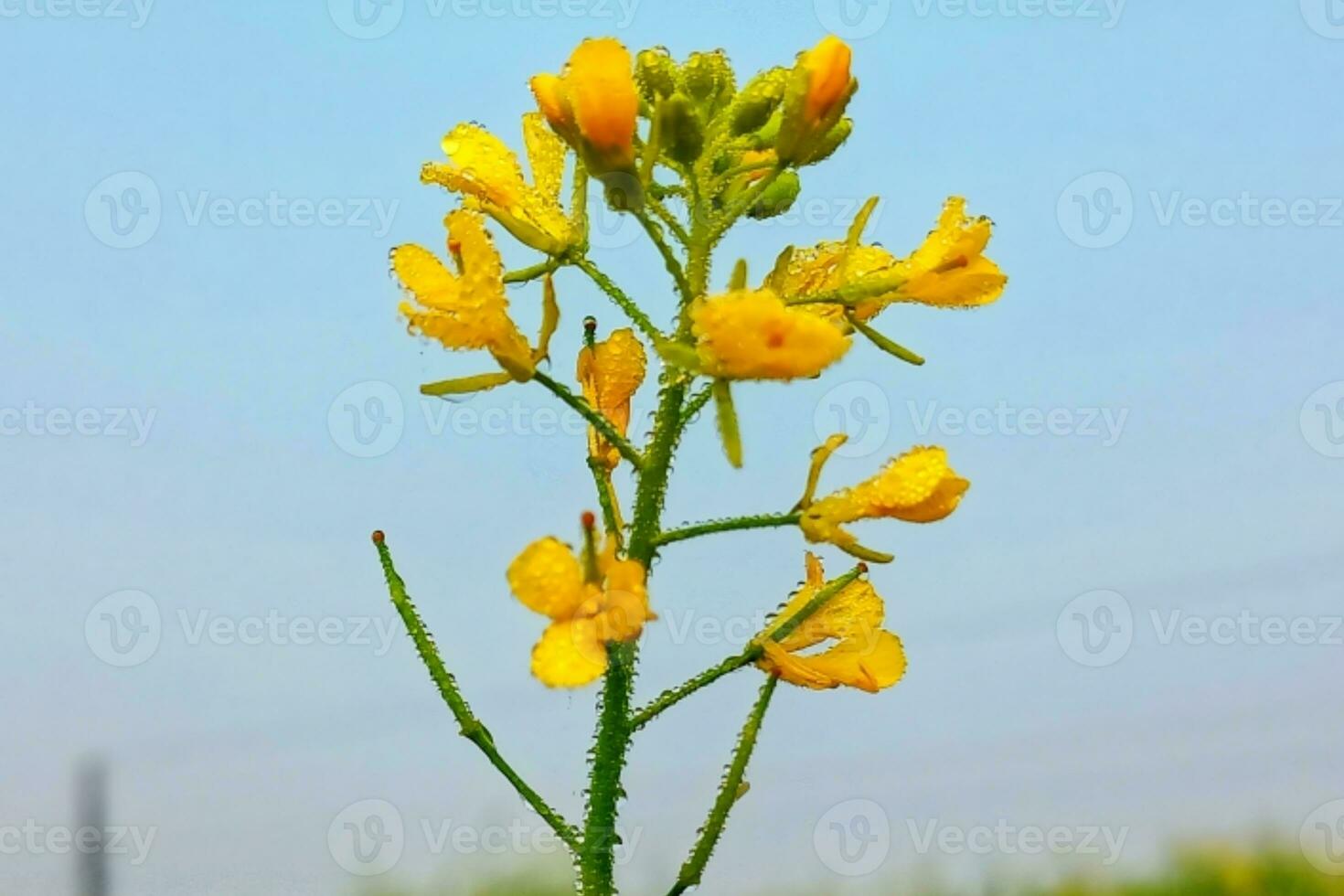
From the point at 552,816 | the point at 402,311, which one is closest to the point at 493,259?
the point at 402,311

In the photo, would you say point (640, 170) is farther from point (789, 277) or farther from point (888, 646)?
point (888, 646)

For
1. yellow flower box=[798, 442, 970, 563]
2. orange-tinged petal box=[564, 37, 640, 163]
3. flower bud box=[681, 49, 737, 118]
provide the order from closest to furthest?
orange-tinged petal box=[564, 37, 640, 163] → yellow flower box=[798, 442, 970, 563] → flower bud box=[681, 49, 737, 118]

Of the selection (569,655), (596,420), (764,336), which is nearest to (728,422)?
(764,336)

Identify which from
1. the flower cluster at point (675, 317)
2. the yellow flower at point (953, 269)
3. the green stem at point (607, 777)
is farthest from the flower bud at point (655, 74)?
the green stem at point (607, 777)

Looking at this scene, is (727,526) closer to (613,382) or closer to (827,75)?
(613,382)

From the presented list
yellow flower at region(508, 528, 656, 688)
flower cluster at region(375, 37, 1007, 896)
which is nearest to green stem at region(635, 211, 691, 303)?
flower cluster at region(375, 37, 1007, 896)

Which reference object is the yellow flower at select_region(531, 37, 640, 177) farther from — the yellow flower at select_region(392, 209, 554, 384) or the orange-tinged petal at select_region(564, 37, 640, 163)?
the yellow flower at select_region(392, 209, 554, 384)
